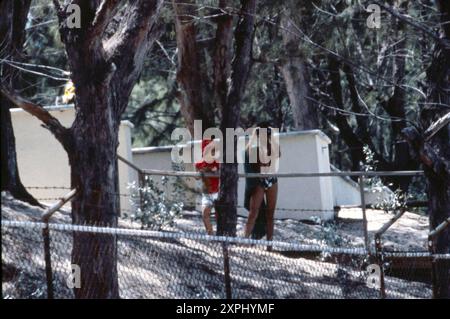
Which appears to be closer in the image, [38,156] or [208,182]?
[208,182]

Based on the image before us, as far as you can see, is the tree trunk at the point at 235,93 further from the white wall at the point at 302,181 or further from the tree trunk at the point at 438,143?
the white wall at the point at 302,181

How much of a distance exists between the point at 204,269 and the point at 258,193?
2110mm

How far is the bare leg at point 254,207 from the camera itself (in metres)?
11.3

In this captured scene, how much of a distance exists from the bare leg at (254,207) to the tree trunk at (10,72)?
2.84 m

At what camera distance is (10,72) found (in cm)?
969

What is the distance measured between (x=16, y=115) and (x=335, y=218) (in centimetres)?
530

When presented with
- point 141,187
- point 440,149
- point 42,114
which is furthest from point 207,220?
point 42,114

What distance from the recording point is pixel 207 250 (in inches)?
410

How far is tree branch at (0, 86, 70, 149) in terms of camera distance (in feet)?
24.7

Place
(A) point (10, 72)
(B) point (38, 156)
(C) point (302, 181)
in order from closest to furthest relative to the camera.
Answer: (A) point (10, 72), (B) point (38, 156), (C) point (302, 181)

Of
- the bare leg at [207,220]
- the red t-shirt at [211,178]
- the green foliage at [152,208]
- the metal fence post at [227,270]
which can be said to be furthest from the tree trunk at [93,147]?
the red t-shirt at [211,178]

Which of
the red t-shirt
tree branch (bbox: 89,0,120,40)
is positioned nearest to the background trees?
tree branch (bbox: 89,0,120,40)

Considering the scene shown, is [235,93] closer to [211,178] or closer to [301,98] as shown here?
[211,178]

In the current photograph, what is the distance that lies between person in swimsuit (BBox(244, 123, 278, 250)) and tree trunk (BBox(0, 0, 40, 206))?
2.83m
